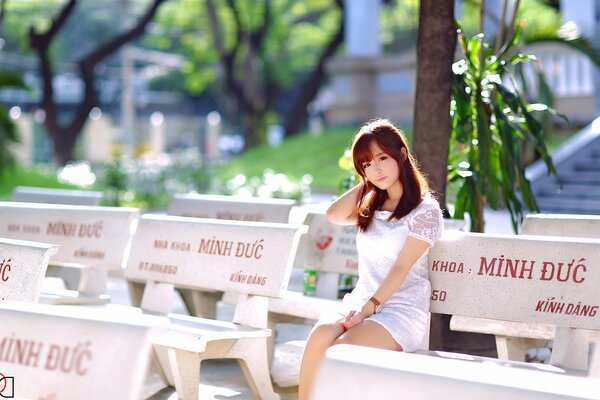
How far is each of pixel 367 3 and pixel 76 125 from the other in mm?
6153

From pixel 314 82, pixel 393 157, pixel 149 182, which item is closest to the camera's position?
pixel 393 157

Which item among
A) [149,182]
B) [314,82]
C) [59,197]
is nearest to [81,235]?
[59,197]

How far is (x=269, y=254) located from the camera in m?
5.84

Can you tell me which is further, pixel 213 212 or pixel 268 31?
pixel 268 31

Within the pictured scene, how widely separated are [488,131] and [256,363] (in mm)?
2131

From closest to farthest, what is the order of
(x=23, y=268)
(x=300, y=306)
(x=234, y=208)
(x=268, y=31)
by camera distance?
(x=23, y=268) → (x=300, y=306) → (x=234, y=208) → (x=268, y=31)

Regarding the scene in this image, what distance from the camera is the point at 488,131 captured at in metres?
6.86

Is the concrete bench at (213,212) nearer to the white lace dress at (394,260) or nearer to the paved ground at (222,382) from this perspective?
the paved ground at (222,382)

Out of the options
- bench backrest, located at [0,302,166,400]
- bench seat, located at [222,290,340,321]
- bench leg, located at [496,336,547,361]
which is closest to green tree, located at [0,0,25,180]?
bench seat, located at [222,290,340,321]

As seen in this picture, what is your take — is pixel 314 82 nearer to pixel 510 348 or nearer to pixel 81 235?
pixel 81 235

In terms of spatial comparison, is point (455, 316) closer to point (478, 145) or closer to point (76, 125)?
point (478, 145)

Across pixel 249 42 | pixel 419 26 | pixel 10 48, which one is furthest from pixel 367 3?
pixel 10 48

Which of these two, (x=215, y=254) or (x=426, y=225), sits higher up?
(x=426, y=225)

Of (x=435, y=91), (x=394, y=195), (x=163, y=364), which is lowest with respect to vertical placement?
(x=163, y=364)
